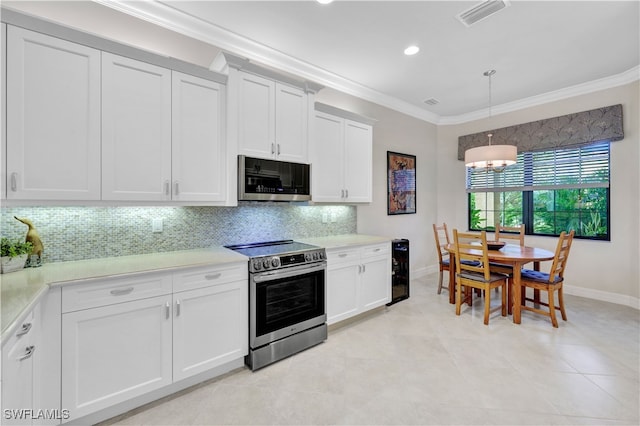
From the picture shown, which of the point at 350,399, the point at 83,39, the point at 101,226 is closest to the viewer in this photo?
the point at 83,39

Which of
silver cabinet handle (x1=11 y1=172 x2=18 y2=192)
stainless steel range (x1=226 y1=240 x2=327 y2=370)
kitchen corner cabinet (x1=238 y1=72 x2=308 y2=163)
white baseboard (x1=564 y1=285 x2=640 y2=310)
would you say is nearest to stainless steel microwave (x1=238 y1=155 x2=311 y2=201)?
kitchen corner cabinet (x1=238 y1=72 x2=308 y2=163)

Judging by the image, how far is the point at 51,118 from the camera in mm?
1781

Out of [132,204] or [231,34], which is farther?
[231,34]

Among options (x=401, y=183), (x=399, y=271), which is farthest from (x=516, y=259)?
(x=401, y=183)

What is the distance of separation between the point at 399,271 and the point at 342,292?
3.65 ft

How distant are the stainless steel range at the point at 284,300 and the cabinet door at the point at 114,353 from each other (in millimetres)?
643

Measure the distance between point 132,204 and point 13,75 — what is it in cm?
95

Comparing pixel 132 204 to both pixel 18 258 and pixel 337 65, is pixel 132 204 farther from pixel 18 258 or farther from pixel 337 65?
pixel 337 65

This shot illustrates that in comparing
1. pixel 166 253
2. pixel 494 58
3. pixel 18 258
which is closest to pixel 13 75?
pixel 18 258

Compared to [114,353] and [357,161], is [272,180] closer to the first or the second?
[357,161]

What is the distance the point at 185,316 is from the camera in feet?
6.65

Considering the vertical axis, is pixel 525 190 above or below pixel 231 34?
below

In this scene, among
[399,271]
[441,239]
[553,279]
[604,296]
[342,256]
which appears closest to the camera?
[342,256]

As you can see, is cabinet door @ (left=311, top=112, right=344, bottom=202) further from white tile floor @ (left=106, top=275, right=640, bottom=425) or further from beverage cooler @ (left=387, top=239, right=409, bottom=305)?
white tile floor @ (left=106, top=275, right=640, bottom=425)
